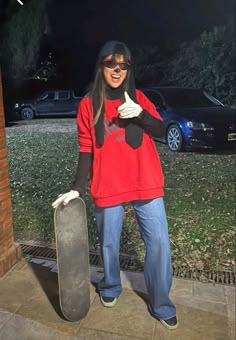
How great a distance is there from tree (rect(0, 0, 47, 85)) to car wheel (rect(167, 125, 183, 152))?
2409 mm

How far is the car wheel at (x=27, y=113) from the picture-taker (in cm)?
474

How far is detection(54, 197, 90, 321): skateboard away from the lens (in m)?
2.24

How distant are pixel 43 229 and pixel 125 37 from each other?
2.64 meters

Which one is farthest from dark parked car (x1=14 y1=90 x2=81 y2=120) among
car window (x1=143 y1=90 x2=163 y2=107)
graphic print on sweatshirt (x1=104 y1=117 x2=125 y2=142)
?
graphic print on sweatshirt (x1=104 y1=117 x2=125 y2=142)

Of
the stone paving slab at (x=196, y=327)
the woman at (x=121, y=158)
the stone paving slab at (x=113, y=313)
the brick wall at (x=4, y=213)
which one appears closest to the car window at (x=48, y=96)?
the brick wall at (x=4, y=213)

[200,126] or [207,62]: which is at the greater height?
[207,62]

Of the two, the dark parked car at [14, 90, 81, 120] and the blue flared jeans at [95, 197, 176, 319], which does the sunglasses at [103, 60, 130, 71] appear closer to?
the blue flared jeans at [95, 197, 176, 319]

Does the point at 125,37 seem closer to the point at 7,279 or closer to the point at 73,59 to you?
the point at 73,59

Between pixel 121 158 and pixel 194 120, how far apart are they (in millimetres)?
4060

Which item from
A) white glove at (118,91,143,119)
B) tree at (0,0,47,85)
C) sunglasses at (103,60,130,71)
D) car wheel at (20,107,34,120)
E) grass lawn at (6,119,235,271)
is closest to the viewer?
white glove at (118,91,143,119)

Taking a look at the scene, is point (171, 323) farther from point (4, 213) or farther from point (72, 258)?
point (4, 213)

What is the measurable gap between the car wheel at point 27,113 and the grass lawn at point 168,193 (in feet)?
0.33

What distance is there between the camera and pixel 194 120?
5996 mm

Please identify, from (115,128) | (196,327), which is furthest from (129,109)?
(196,327)
